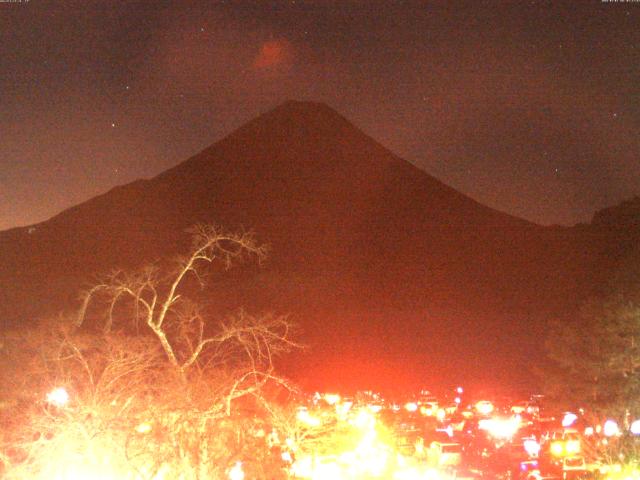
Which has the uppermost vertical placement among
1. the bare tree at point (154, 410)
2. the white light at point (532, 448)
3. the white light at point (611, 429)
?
the white light at point (611, 429)

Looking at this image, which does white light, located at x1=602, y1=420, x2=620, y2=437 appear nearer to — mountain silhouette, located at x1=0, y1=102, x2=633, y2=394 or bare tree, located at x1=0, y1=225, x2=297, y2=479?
bare tree, located at x1=0, y1=225, x2=297, y2=479

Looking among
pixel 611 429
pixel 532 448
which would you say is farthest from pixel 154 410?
pixel 611 429

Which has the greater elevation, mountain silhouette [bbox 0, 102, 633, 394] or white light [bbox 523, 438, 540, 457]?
mountain silhouette [bbox 0, 102, 633, 394]

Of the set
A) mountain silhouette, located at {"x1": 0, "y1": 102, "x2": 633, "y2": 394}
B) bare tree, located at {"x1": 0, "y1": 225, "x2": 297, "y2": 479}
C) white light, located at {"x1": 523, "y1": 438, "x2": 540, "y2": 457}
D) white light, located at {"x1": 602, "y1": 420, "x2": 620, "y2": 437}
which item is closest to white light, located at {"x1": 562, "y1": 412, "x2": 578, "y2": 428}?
white light, located at {"x1": 602, "y1": 420, "x2": 620, "y2": 437}

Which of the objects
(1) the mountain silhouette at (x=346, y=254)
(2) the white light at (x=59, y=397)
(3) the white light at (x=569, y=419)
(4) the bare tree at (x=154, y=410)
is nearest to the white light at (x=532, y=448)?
(3) the white light at (x=569, y=419)

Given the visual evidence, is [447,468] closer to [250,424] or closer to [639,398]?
[639,398]

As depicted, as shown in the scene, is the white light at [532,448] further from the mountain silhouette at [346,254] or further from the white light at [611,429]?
the mountain silhouette at [346,254]

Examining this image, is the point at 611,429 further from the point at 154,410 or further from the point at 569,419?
the point at 154,410
